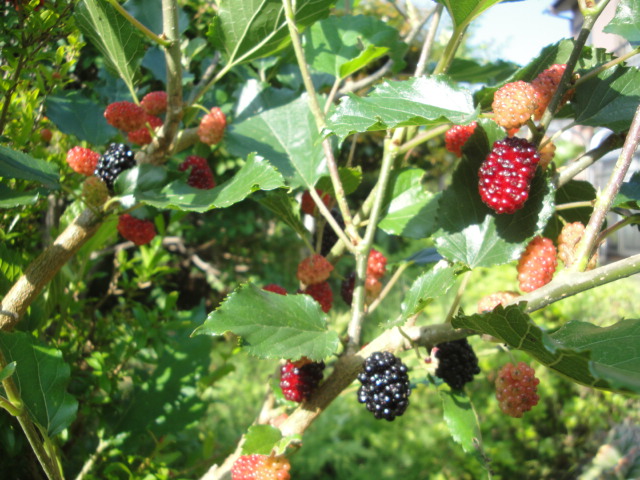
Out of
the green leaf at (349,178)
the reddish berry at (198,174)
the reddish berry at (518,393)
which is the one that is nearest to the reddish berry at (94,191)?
the reddish berry at (198,174)

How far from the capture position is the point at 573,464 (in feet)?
5.29

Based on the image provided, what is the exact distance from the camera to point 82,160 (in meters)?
0.58

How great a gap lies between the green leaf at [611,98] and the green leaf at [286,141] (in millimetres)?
271

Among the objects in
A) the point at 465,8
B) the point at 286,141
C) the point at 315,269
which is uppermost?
the point at 465,8

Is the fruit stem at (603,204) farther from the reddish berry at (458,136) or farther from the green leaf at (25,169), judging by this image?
the green leaf at (25,169)

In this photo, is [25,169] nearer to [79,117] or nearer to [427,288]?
[79,117]

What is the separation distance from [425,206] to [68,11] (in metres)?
0.43

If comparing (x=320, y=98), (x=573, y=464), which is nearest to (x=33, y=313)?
(x=320, y=98)

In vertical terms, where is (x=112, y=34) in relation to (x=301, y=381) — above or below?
above

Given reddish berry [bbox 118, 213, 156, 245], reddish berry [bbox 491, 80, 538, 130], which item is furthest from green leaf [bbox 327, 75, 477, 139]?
reddish berry [bbox 118, 213, 156, 245]

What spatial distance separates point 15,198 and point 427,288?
365 mm

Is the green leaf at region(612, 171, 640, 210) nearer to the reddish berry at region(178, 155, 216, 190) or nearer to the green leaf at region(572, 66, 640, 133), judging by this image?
the green leaf at region(572, 66, 640, 133)

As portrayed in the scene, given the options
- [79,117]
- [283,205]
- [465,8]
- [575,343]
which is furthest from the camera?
[79,117]

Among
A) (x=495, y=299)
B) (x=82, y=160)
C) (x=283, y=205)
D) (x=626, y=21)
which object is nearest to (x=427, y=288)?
(x=495, y=299)
